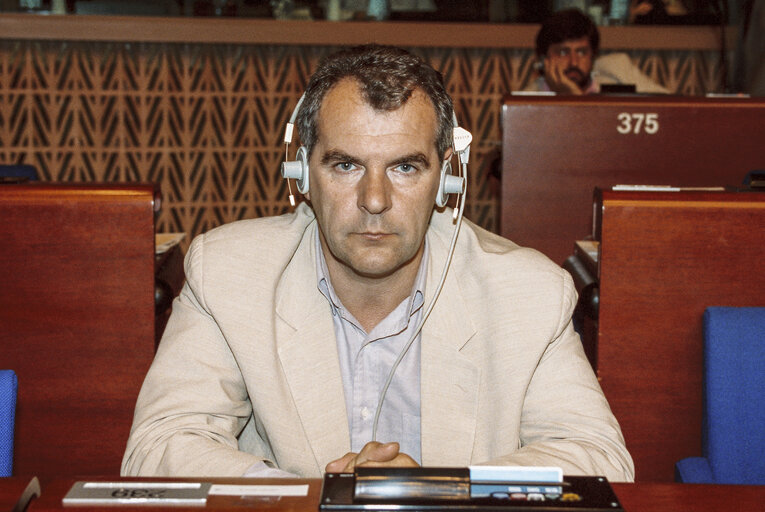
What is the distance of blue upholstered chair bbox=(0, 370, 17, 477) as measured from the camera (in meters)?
1.21

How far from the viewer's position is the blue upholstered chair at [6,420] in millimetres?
1205

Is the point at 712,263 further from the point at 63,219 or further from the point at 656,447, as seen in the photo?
the point at 63,219

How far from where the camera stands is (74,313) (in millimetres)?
1920

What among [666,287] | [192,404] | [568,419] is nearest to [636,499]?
[568,419]

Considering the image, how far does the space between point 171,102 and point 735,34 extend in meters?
3.47

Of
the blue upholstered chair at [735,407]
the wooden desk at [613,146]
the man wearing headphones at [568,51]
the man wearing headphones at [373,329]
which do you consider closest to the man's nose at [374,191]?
the man wearing headphones at [373,329]

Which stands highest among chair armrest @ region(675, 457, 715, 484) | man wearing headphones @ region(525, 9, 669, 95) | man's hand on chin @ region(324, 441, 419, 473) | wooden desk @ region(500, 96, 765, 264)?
man wearing headphones @ region(525, 9, 669, 95)

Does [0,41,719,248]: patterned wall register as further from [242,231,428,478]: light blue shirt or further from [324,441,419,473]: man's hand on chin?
[324,441,419,473]: man's hand on chin

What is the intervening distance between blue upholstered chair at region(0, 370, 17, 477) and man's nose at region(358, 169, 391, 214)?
601 mm

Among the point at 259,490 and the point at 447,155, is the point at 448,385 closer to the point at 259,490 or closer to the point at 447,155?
the point at 447,155

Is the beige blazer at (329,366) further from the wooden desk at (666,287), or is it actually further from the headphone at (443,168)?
the wooden desk at (666,287)

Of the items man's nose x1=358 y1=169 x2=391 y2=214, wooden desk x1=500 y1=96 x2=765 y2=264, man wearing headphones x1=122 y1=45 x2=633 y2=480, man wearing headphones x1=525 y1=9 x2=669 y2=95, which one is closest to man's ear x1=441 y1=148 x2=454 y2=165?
man wearing headphones x1=122 y1=45 x2=633 y2=480

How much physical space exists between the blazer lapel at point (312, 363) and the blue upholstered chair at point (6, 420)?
0.42 meters

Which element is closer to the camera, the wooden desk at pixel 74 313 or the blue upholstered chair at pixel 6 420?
the blue upholstered chair at pixel 6 420
